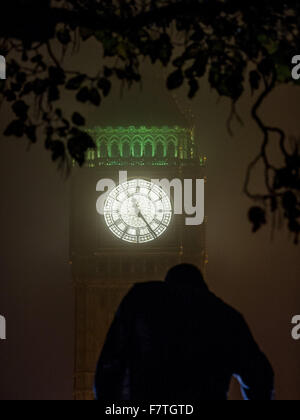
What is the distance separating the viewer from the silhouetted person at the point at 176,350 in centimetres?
934

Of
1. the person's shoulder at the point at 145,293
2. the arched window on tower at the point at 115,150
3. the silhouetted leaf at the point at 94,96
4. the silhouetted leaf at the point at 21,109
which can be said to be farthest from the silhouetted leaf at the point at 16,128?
the arched window on tower at the point at 115,150

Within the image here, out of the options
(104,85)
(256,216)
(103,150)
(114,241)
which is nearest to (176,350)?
(256,216)

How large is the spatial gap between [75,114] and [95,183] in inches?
1753

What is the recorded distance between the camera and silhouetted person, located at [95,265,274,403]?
934 centimetres

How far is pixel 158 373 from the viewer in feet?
31.0

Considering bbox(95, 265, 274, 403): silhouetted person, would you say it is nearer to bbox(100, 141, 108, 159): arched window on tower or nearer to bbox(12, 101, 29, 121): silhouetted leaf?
bbox(12, 101, 29, 121): silhouetted leaf

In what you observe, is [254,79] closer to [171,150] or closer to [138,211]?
[138,211]

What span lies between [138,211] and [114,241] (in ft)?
22.5

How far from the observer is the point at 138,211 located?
47656mm

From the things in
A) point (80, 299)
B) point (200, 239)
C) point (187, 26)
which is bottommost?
point (80, 299)

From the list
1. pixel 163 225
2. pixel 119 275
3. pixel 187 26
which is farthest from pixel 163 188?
pixel 187 26

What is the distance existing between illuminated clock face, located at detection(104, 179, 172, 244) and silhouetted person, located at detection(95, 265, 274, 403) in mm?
37978
